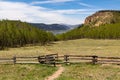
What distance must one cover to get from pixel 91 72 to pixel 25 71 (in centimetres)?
894

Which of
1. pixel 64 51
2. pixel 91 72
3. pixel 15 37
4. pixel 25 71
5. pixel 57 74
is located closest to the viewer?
pixel 57 74

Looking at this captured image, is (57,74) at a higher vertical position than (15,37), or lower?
lower

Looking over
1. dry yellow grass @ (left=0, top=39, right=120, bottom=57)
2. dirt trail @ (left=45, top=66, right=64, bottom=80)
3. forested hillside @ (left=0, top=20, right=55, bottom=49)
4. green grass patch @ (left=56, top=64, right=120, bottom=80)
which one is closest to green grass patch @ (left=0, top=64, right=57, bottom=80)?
dirt trail @ (left=45, top=66, right=64, bottom=80)

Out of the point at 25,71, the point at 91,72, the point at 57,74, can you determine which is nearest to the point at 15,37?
the point at 25,71

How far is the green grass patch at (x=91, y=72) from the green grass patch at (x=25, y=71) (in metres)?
2.54

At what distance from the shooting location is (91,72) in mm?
41250

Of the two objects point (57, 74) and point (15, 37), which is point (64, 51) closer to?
point (57, 74)

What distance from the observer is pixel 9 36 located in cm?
15138

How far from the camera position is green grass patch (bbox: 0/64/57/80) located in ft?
125

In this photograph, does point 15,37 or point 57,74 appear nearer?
point 57,74

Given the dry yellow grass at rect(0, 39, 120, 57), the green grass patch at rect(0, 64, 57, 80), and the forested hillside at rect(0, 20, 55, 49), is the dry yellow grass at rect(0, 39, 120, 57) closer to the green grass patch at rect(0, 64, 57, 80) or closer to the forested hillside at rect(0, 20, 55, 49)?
the forested hillside at rect(0, 20, 55, 49)

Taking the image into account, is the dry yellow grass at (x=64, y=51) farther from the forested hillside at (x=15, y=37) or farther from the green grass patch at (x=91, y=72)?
the green grass patch at (x=91, y=72)

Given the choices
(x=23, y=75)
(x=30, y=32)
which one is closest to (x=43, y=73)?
(x=23, y=75)

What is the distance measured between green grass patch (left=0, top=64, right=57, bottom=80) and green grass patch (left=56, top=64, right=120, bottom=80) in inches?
100
